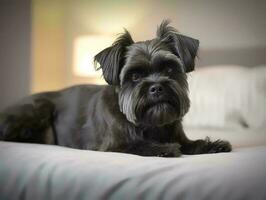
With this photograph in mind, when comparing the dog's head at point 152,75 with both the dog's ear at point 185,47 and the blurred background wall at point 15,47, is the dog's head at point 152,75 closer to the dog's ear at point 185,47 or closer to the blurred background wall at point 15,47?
the dog's ear at point 185,47

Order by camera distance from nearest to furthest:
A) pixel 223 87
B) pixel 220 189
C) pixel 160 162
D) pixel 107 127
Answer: pixel 220 189, pixel 160 162, pixel 107 127, pixel 223 87

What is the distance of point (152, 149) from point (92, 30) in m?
0.38

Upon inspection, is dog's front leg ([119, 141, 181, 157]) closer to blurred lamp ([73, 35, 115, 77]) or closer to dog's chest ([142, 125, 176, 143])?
dog's chest ([142, 125, 176, 143])

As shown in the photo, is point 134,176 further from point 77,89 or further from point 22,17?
point 22,17

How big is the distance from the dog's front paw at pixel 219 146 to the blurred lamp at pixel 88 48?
1.17 ft

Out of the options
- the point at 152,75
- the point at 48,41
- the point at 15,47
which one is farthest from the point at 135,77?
the point at 15,47

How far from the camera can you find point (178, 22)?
117cm

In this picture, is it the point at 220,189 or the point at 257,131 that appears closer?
the point at 220,189

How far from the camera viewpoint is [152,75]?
3.32 ft

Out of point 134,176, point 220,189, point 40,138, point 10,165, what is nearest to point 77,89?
point 40,138

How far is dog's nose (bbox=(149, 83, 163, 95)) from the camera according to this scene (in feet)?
3.22

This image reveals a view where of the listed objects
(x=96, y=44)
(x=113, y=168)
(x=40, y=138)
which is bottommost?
(x=40, y=138)

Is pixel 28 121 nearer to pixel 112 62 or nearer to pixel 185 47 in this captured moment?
pixel 112 62

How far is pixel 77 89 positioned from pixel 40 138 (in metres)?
0.18
